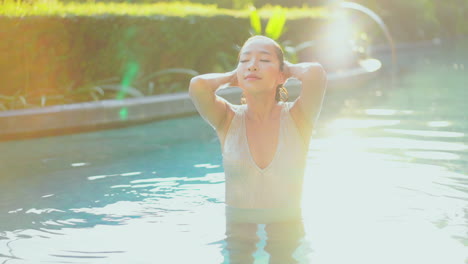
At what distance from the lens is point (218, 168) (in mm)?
7723

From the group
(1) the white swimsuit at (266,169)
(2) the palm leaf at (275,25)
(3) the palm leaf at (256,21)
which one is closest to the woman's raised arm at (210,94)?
(1) the white swimsuit at (266,169)

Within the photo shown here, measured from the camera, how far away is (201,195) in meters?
→ 6.41

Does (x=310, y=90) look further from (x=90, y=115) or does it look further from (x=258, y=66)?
(x=90, y=115)

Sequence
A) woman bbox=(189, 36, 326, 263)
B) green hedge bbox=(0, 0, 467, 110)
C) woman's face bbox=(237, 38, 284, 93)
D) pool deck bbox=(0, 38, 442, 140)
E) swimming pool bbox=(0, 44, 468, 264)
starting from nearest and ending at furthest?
swimming pool bbox=(0, 44, 468, 264) → woman's face bbox=(237, 38, 284, 93) → woman bbox=(189, 36, 326, 263) → pool deck bbox=(0, 38, 442, 140) → green hedge bbox=(0, 0, 467, 110)

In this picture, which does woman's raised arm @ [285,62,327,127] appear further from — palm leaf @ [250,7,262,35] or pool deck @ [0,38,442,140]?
palm leaf @ [250,7,262,35]

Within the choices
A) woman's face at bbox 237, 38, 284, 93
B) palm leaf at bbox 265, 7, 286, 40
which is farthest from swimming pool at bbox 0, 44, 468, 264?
palm leaf at bbox 265, 7, 286, 40

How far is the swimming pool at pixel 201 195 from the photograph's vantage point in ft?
15.6

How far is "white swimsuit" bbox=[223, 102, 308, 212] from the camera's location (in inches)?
202

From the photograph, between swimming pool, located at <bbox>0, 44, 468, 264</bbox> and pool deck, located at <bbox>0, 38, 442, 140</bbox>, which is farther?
pool deck, located at <bbox>0, 38, 442, 140</bbox>

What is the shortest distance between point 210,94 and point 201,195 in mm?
1491

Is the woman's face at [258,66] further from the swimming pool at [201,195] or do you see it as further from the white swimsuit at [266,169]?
the swimming pool at [201,195]

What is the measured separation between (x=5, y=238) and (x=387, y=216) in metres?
2.66

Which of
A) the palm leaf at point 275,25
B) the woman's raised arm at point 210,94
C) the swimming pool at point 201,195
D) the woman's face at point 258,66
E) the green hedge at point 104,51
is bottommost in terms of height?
the swimming pool at point 201,195

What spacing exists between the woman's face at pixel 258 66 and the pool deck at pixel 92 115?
5770mm
